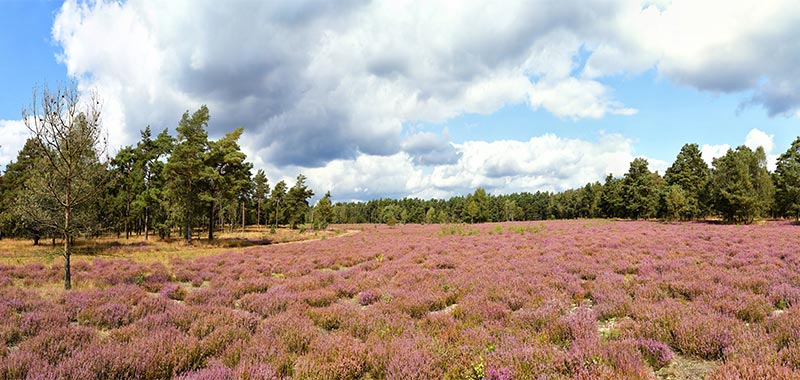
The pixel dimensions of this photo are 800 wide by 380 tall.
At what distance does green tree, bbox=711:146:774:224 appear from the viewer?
4234 centimetres

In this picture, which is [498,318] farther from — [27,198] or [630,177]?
[630,177]

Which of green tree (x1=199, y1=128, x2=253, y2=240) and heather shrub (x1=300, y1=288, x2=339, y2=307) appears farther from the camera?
green tree (x1=199, y1=128, x2=253, y2=240)

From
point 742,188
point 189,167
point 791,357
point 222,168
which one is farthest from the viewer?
point 742,188

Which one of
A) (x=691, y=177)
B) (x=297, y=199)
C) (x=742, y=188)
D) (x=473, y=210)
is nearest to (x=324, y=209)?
(x=297, y=199)

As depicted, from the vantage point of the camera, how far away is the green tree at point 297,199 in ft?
258

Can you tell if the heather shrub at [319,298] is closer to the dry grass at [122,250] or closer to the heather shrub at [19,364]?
the heather shrub at [19,364]

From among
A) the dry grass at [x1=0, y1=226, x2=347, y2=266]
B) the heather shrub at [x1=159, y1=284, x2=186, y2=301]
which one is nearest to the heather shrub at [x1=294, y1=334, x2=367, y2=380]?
the heather shrub at [x1=159, y1=284, x2=186, y2=301]

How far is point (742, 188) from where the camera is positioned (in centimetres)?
4275

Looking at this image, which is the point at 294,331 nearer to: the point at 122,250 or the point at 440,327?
the point at 440,327

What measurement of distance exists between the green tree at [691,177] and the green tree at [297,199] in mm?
74464

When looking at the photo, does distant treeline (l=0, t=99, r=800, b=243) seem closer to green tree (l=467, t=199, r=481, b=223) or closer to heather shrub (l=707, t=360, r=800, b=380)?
heather shrub (l=707, t=360, r=800, b=380)

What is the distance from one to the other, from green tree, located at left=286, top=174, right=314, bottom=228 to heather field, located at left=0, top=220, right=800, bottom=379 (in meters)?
67.1

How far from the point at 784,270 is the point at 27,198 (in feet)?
156

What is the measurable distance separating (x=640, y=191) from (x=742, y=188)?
22532mm
